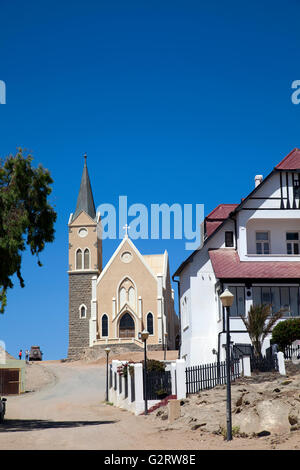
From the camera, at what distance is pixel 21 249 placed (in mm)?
25484

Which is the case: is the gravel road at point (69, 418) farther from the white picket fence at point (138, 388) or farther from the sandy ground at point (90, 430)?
the white picket fence at point (138, 388)

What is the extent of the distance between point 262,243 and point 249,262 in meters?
1.73

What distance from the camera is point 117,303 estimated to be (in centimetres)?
6950

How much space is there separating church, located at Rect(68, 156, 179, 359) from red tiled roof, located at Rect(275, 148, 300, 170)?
33.1 m

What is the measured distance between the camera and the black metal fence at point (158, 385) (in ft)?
95.3

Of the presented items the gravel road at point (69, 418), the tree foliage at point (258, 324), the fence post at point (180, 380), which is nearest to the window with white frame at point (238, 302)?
the tree foliage at point (258, 324)

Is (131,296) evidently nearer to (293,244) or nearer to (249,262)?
(293,244)

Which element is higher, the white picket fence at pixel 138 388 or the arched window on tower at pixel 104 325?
the arched window on tower at pixel 104 325

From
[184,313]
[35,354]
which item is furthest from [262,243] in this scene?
[35,354]

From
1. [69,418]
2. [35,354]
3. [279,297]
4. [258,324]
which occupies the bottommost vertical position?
[69,418]

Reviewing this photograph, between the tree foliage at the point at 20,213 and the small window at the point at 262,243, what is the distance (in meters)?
13.5

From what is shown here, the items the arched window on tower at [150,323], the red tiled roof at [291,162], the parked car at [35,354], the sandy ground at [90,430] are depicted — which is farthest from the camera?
the parked car at [35,354]

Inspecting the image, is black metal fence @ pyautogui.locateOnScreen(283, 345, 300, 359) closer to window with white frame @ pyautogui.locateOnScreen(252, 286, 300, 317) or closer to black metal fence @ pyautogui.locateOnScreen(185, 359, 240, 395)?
black metal fence @ pyautogui.locateOnScreen(185, 359, 240, 395)
